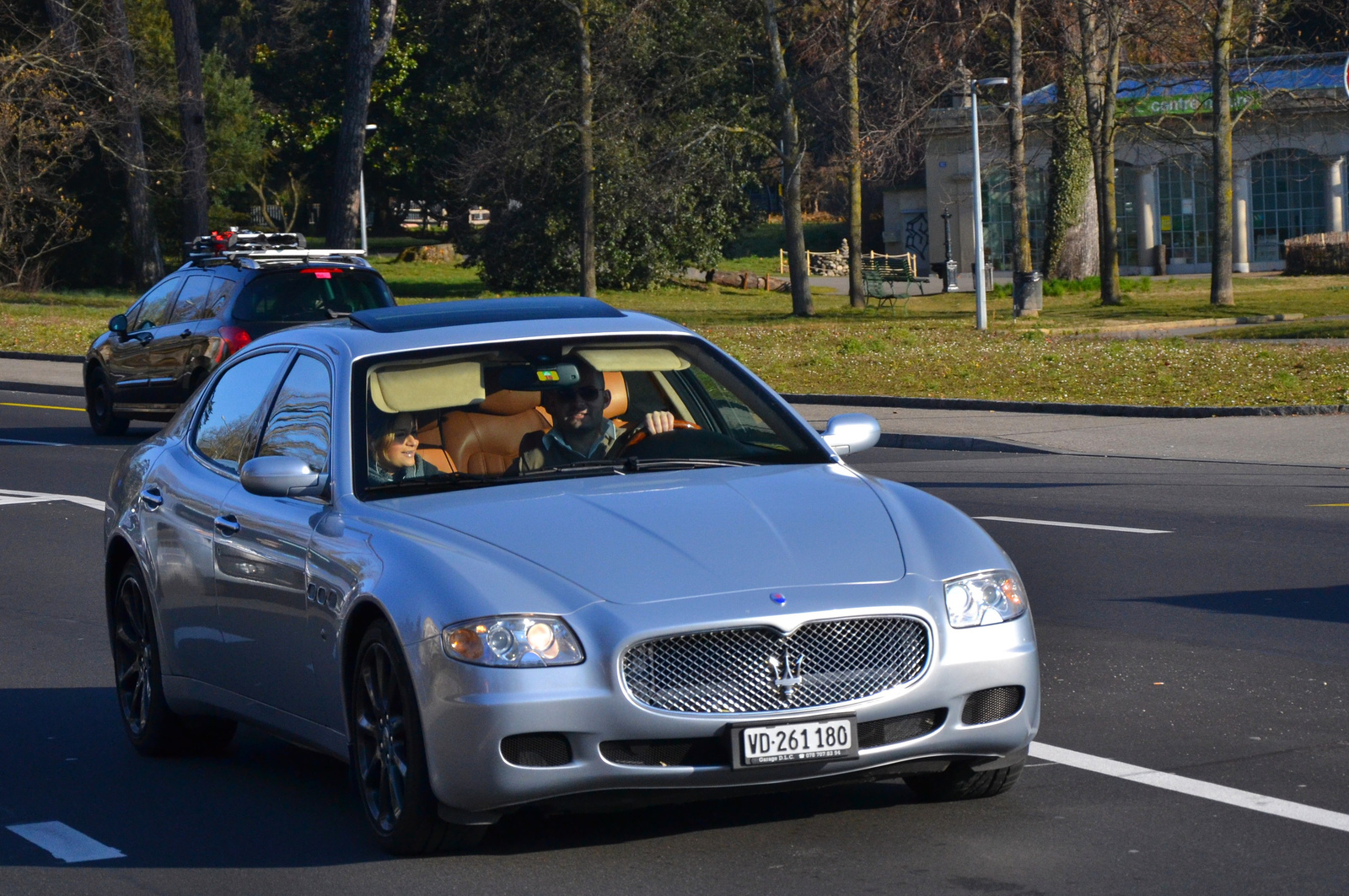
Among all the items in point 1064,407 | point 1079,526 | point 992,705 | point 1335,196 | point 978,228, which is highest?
point 1335,196

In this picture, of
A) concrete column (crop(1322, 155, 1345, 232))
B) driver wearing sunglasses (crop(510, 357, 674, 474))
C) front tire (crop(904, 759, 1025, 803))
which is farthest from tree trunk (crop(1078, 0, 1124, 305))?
front tire (crop(904, 759, 1025, 803))

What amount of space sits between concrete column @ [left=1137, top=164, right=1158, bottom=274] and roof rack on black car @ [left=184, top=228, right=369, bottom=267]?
130ft

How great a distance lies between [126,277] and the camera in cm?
6306

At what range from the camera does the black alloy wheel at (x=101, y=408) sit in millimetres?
21547

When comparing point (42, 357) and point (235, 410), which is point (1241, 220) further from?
point (235, 410)

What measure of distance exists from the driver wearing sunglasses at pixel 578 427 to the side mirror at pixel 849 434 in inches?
22.1

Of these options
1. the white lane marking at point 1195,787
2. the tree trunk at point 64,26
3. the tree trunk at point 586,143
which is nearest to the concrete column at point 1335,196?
the tree trunk at point 586,143

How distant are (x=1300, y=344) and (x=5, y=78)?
3199 centimetres

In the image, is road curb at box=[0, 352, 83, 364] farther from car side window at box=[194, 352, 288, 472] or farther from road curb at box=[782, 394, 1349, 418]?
car side window at box=[194, 352, 288, 472]

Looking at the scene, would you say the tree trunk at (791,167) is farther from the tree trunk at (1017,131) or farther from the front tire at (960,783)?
the front tire at (960,783)

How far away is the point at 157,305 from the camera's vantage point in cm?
2116

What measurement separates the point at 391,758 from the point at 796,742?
1.17 metres

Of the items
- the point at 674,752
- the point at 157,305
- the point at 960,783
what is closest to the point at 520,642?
the point at 674,752

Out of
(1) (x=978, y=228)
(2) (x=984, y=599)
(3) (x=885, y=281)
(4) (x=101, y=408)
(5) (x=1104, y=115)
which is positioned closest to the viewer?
(2) (x=984, y=599)
